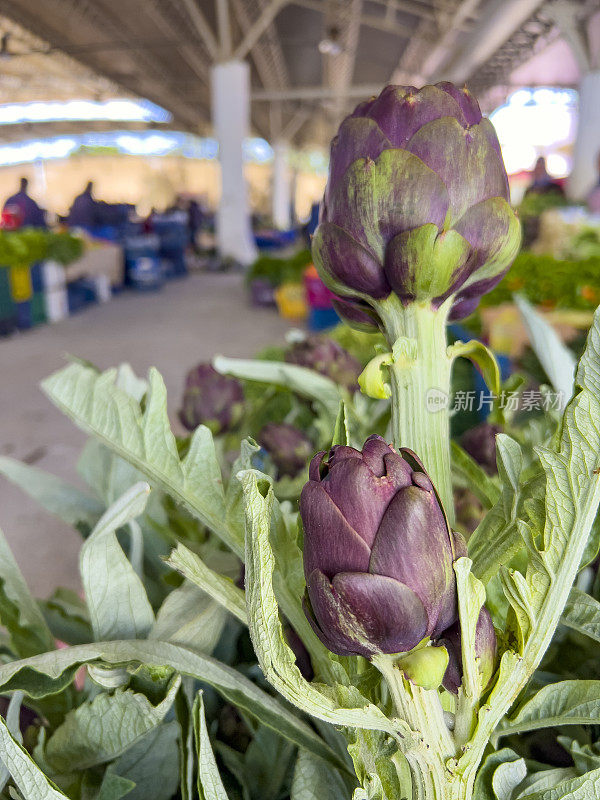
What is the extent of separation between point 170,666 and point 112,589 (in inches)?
2.3

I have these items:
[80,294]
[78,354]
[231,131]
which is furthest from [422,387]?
[231,131]

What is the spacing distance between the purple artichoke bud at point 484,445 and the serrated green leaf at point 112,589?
30 centimetres

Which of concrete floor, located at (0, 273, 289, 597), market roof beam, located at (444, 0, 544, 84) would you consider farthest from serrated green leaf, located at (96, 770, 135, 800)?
market roof beam, located at (444, 0, 544, 84)

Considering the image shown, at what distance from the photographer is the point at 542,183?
16.8 feet

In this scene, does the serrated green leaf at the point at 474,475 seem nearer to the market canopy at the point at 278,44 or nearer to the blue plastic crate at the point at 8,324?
the blue plastic crate at the point at 8,324

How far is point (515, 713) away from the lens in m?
0.29

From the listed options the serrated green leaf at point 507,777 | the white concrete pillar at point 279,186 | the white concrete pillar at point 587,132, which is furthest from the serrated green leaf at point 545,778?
the white concrete pillar at point 279,186

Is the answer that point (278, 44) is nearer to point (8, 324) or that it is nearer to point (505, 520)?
point (8, 324)

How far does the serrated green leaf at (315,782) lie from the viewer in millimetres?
311

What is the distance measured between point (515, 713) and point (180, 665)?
154mm

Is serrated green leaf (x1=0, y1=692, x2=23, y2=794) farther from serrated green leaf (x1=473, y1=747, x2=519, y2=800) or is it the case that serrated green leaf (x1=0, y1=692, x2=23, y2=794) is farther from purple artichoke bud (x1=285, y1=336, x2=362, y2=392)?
purple artichoke bud (x1=285, y1=336, x2=362, y2=392)

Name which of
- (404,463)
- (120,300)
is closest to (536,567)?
(404,463)

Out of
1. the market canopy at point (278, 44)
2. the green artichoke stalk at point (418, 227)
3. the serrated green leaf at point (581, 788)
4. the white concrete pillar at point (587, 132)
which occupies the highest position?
the market canopy at point (278, 44)

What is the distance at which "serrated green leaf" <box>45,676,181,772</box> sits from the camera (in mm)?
305
